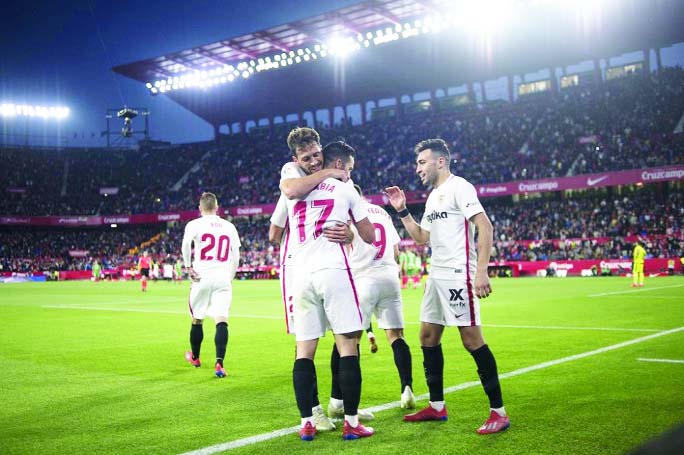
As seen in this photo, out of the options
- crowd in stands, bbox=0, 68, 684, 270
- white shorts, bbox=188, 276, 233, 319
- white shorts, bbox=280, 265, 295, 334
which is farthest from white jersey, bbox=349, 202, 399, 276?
crowd in stands, bbox=0, 68, 684, 270

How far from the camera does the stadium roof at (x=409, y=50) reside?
135 ft

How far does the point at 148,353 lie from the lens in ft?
35.0

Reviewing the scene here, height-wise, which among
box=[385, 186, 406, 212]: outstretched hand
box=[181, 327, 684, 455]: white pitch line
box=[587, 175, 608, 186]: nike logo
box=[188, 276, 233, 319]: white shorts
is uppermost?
box=[587, 175, 608, 186]: nike logo

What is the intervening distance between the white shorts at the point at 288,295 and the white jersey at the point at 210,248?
2.97 m

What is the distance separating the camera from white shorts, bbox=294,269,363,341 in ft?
16.9

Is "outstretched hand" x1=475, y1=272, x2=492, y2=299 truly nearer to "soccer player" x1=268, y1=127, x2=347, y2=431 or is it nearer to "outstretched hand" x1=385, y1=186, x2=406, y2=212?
"outstretched hand" x1=385, y1=186, x2=406, y2=212

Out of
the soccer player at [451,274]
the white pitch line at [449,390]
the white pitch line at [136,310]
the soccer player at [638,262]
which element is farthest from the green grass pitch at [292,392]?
the soccer player at [638,262]

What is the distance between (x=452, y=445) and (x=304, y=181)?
2.36 m

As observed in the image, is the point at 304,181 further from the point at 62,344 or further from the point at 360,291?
the point at 62,344

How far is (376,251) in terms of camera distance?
270 inches

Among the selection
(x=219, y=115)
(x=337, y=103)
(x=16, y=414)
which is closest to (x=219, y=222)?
(x=16, y=414)

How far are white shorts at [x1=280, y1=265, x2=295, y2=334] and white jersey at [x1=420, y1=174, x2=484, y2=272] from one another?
1350 millimetres

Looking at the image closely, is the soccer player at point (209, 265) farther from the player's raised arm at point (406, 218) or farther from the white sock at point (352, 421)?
the white sock at point (352, 421)

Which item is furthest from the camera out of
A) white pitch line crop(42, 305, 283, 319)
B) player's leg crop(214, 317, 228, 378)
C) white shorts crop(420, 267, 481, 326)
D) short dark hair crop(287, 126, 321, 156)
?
white pitch line crop(42, 305, 283, 319)
